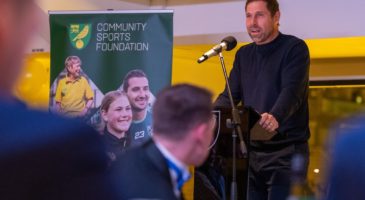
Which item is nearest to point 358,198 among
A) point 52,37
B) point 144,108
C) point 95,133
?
point 95,133

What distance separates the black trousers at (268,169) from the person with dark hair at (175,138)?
1.98 metres

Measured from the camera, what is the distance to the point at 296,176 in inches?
72.1

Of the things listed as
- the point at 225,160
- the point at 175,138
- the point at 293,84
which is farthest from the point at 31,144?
the point at 293,84

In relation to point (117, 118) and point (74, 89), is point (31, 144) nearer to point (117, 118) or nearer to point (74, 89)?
point (117, 118)

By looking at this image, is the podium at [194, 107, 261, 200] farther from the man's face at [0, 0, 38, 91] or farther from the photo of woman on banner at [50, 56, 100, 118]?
the man's face at [0, 0, 38, 91]

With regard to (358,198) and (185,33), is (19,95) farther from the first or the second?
(185,33)

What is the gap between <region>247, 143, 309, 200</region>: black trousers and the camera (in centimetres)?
379

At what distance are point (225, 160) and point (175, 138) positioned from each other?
1.99 m

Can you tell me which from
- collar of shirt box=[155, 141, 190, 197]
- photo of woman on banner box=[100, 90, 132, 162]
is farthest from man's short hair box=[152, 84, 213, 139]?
photo of woman on banner box=[100, 90, 132, 162]

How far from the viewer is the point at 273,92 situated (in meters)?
3.88

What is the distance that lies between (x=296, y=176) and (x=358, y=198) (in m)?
0.72

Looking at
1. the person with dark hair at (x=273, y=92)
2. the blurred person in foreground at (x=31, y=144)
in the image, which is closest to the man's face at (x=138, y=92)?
the person with dark hair at (x=273, y=92)

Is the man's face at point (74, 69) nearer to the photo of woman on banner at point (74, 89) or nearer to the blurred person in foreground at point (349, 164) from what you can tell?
the photo of woman on banner at point (74, 89)

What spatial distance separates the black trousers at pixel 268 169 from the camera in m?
3.79
